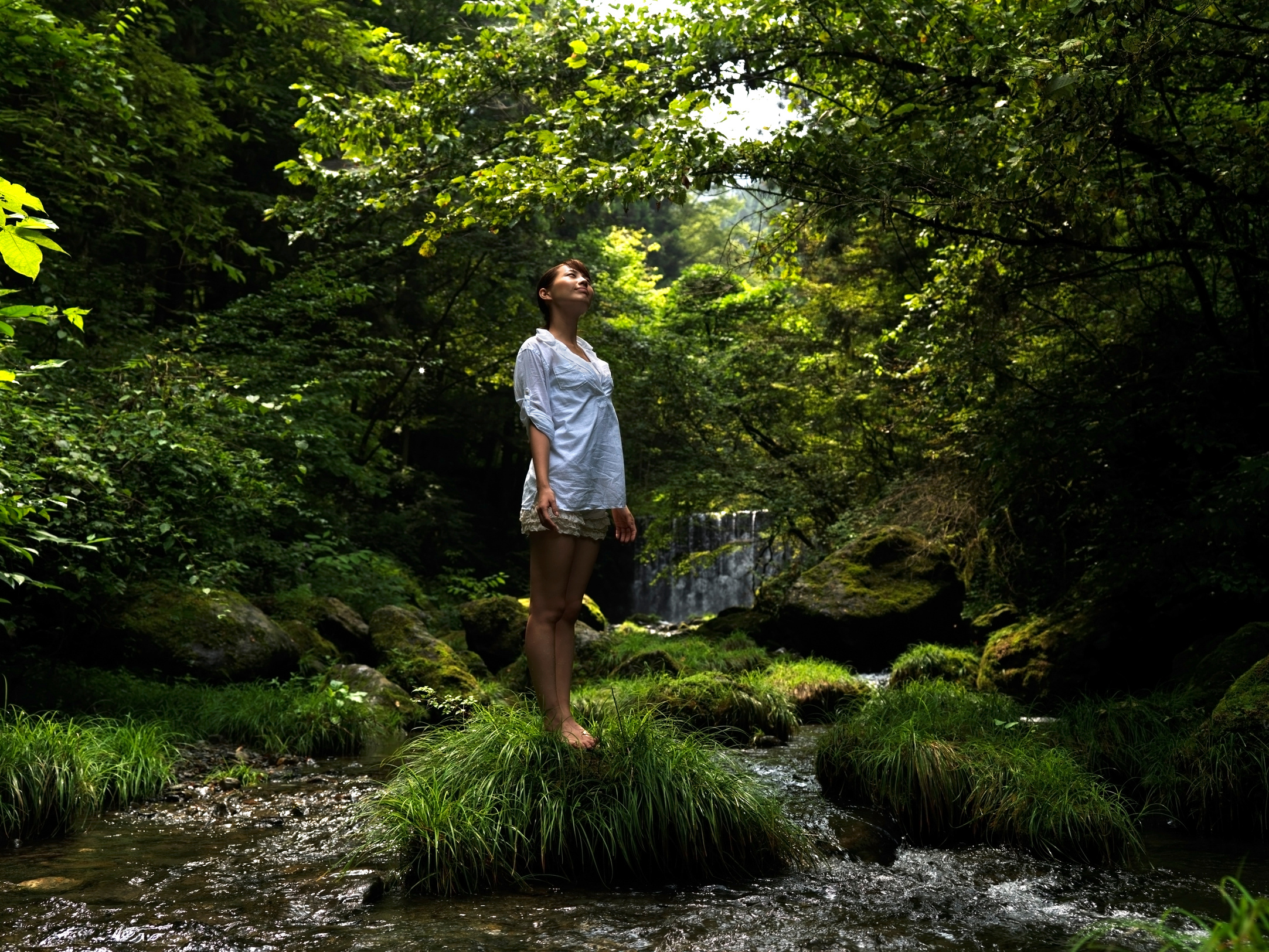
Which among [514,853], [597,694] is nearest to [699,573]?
[597,694]

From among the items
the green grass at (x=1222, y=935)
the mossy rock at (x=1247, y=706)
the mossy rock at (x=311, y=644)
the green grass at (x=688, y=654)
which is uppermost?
the green grass at (x=1222, y=935)

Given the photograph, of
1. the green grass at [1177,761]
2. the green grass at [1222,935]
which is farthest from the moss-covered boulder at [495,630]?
the green grass at [1222,935]

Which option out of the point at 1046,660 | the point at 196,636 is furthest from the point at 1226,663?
the point at 196,636

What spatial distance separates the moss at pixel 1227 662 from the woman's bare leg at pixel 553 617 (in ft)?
15.5

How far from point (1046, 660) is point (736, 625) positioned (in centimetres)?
813

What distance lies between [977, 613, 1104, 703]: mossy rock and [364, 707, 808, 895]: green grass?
4.87m

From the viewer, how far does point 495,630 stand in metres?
13.3

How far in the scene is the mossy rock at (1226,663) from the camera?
6.45m

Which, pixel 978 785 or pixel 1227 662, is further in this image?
pixel 1227 662

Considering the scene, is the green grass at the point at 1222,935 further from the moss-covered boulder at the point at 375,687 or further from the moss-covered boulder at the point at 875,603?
the moss-covered boulder at the point at 875,603

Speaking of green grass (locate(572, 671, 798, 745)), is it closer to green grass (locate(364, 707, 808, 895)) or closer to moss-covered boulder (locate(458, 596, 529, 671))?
green grass (locate(364, 707, 808, 895))

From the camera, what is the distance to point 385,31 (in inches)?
376

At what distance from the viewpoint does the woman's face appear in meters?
4.57

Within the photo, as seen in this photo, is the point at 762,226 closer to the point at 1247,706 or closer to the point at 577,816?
the point at 1247,706
